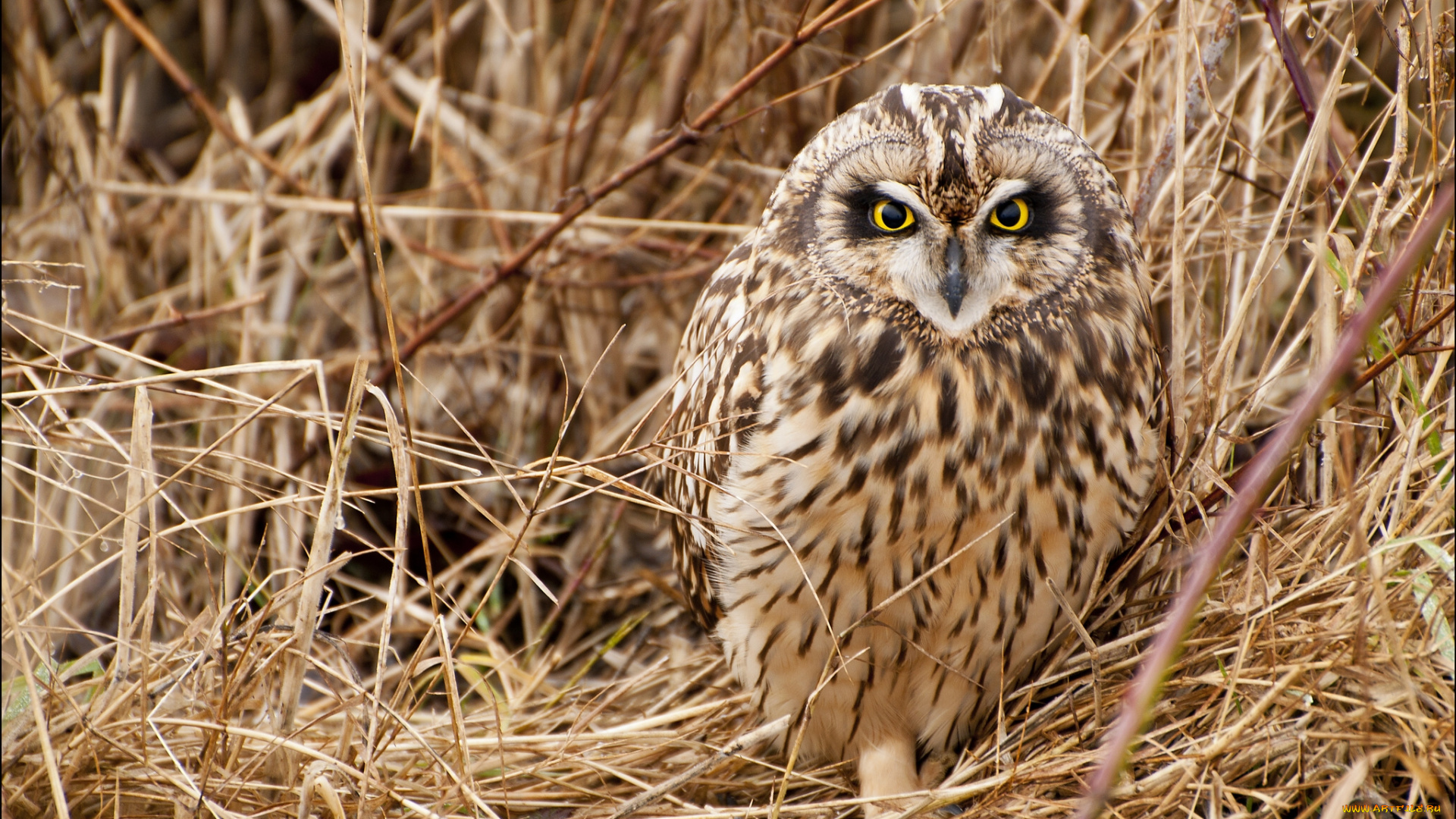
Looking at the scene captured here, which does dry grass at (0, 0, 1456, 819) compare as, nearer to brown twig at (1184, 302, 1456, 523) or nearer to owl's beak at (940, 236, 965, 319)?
brown twig at (1184, 302, 1456, 523)

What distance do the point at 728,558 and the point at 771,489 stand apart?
0.17 metres

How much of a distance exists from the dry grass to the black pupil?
44 cm

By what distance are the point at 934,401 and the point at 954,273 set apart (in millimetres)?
191

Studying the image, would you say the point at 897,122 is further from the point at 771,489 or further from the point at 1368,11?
the point at 1368,11

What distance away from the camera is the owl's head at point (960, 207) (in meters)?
1.69

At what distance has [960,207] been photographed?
1.69 m

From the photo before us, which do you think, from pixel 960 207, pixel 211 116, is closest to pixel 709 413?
pixel 960 207

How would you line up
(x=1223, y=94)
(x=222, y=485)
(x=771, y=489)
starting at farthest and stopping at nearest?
(x=222, y=485) → (x=1223, y=94) → (x=771, y=489)

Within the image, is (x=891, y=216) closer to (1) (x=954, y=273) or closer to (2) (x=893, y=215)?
(2) (x=893, y=215)

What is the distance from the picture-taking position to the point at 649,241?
115 inches

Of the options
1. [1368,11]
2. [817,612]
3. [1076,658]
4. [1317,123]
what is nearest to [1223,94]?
[1368,11]

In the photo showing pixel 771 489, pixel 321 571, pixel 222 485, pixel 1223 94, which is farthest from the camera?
pixel 222 485

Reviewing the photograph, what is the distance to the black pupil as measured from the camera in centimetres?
174

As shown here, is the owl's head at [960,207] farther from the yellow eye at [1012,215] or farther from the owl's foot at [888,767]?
the owl's foot at [888,767]
